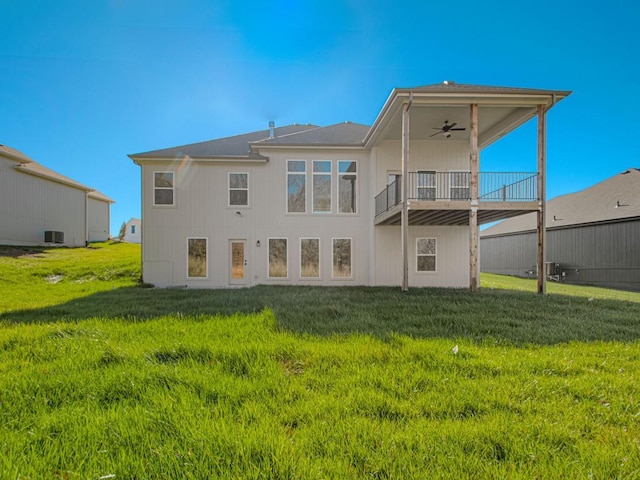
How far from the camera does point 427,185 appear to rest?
11.9 metres

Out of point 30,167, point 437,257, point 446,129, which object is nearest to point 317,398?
point 446,129

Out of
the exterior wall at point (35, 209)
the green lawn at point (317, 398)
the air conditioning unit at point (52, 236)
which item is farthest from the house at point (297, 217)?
the air conditioning unit at point (52, 236)

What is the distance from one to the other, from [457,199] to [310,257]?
5755 millimetres

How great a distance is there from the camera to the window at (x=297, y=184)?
39.9ft

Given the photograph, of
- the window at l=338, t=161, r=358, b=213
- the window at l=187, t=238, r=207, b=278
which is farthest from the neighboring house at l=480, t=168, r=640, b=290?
the window at l=187, t=238, r=207, b=278

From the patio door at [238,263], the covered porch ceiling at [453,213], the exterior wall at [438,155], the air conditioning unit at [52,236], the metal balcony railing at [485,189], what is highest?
the exterior wall at [438,155]

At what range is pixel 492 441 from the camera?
2098 millimetres

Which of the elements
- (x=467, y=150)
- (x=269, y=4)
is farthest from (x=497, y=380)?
(x=467, y=150)

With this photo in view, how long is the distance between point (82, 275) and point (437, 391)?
14.9 m

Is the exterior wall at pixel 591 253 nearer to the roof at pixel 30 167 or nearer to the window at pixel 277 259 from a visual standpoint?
the window at pixel 277 259

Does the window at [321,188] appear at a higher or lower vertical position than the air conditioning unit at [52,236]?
higher

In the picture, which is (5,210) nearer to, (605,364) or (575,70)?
(605,364)

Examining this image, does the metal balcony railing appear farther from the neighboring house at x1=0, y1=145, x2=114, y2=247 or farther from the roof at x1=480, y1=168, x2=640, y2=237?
the neighboring house at x1=0, y1=145, x2=114, y2=247

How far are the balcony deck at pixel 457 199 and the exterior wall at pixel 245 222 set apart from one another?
5.49 ft
